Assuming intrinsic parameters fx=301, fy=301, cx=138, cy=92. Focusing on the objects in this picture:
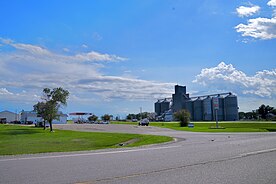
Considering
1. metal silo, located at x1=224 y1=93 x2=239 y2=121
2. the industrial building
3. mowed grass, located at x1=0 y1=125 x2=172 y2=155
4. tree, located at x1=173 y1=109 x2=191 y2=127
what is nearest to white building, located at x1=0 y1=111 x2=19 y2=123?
the industrial building

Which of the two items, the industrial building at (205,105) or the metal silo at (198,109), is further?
the metal silo at (198,109)

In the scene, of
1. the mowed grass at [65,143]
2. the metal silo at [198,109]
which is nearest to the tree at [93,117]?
the metal silo at [198,109]

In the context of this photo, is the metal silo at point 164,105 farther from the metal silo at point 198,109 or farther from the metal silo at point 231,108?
the metal silo at point 231,108

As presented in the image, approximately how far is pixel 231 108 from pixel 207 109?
11.3 meters

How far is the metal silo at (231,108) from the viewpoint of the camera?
5039 inches

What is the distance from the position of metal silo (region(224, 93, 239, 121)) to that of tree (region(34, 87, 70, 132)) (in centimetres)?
8929

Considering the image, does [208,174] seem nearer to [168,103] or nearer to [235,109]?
[235,109]

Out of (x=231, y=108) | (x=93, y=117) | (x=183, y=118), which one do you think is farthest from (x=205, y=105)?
(x=183, y=118)

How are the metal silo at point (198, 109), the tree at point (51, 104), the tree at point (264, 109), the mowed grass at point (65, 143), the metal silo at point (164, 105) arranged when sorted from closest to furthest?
1. the mowed grass at point (65, 143)
2. the tree at point (51, 104)
3. the metal silo at point (198, 109)
4. the tree at point (264, 109)
5. the metal silo at point (164, 105)

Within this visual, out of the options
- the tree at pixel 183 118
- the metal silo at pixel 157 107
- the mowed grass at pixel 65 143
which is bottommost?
the mowed grass at pixel 65 143

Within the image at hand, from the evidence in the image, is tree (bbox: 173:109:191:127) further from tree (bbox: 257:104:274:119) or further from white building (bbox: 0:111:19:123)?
white building (bbox: 0:111:19:123)

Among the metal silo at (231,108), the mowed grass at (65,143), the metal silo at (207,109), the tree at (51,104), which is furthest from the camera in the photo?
the metal silo at (207,109)

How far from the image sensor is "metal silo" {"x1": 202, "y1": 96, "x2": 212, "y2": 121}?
135 meters

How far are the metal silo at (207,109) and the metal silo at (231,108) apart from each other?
732 centimetres
